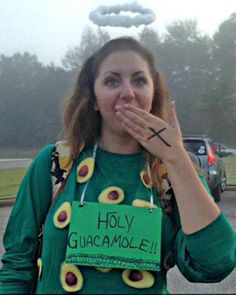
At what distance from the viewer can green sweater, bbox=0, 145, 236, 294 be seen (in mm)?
1268

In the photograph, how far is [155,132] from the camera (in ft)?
4.25

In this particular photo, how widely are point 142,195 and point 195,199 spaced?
0.75ft

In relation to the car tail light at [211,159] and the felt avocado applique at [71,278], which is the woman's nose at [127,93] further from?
the car tail light at [211,159]

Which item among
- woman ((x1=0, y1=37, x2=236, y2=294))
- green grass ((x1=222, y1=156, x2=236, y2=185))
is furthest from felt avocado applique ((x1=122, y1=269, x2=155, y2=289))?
green grass ((x1=222, y1=156, x2=236, y2=185))

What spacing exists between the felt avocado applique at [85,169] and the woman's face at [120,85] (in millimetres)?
114

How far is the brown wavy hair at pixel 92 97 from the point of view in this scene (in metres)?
1.62

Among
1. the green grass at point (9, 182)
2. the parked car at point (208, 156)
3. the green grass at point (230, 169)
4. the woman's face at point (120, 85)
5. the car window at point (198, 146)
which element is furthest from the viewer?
the green grass at point (230, 169)

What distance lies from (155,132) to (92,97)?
0.44 m

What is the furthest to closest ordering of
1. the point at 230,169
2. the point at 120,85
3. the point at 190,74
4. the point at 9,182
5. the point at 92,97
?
the point at 230,169 → the point at 190,74 → the point at 9,182 → the point at 92,97 → the point at 120,85

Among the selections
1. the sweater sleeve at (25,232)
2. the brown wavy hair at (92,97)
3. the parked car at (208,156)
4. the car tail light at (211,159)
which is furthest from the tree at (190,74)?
the sweater sleeve at (25,232)

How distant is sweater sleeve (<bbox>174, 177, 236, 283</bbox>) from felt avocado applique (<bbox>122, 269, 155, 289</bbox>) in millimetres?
112

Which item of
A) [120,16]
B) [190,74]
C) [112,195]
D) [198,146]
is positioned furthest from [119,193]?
[190,74]

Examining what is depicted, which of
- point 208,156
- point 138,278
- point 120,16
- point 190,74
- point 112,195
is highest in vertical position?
point 190,74

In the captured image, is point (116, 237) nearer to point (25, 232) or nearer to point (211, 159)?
point (25, 232)
